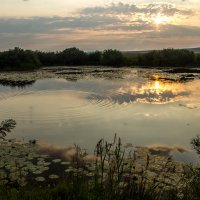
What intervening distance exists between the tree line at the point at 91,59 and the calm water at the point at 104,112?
14.8 metres

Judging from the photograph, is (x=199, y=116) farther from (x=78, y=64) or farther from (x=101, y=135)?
(x=78, y=64)

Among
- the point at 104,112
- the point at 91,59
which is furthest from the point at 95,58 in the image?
the point at 104,112

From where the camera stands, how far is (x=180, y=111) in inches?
578

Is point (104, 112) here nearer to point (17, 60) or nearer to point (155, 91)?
point (155, 91)

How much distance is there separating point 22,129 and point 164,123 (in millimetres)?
4894

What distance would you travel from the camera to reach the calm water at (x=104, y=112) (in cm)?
1116

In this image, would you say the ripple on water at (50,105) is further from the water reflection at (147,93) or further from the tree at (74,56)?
the tree at (74,56)

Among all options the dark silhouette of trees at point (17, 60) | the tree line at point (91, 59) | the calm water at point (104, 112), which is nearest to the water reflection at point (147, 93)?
the calm water at point (104, 112)

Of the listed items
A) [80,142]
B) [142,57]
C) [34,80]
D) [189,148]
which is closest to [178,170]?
[189,148]

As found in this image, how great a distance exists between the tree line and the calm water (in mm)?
14801

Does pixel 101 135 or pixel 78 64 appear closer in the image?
pixel 101 135

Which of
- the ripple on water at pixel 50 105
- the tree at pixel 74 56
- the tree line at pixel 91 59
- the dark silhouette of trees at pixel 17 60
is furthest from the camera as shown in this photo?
the tree at pixel 74 56

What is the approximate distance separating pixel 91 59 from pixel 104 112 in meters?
29.1

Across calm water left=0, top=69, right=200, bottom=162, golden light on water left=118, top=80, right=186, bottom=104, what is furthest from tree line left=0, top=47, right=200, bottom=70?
golden light on water left=118, top=80, right=186, bottom=104
